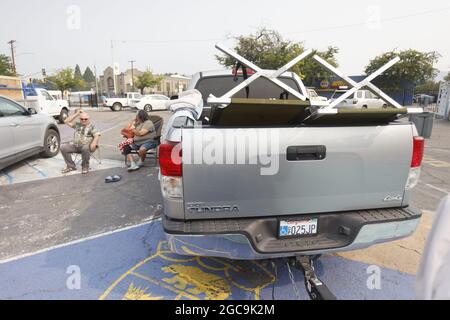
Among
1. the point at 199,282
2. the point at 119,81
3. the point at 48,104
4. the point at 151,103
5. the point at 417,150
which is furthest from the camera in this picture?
the point at 119,81

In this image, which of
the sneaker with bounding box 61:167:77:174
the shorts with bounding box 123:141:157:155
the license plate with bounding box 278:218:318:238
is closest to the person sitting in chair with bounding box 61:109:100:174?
the sneaker with bounding box 61:167:77:174

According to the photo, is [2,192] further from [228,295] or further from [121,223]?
[228,295]

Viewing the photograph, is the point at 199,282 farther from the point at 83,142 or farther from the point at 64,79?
the point at 64,79

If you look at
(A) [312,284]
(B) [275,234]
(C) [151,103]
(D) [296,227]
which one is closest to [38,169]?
(B) [275,234]

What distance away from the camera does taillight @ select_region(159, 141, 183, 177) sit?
6.74 feet

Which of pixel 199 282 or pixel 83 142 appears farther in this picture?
pixel 83 142

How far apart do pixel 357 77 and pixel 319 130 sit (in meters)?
40.1

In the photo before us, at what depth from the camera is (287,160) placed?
2129 mm

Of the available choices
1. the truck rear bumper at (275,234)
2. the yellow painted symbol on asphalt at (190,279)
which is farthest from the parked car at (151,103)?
the truck rear bumper at (275,234)

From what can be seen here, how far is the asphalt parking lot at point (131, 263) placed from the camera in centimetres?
260

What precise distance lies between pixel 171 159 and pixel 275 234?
99 cm

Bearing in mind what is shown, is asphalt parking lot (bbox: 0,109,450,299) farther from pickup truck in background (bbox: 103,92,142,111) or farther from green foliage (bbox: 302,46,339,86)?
green foliage (bbox: 302,46,339,86)

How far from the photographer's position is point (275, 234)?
2.24 meters
